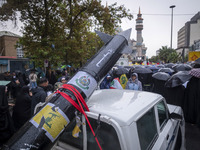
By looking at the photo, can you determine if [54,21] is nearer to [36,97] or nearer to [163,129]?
[36,97]

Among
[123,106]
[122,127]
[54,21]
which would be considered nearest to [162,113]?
[123,106]

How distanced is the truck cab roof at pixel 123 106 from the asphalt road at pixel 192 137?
273 centimetres

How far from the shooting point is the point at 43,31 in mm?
8656

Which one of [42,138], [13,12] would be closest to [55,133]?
[42,138]

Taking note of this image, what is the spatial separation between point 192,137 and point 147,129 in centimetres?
344

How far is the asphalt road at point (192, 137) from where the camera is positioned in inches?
153

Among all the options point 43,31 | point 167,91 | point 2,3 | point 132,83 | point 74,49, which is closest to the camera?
point 167,91

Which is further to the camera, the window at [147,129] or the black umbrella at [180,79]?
the black umbrella at [180,79]

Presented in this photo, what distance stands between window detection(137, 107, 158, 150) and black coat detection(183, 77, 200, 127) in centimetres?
323

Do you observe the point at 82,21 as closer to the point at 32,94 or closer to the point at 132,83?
the point at 132,83

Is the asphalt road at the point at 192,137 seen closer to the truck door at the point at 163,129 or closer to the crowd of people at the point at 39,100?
the crowd of people at the point at 39,100

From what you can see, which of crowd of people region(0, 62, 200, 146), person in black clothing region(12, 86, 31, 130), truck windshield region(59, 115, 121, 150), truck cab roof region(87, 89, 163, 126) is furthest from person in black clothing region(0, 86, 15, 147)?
truck cab roof region(87, 89, 163, 126)

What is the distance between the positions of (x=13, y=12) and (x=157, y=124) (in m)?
9.77

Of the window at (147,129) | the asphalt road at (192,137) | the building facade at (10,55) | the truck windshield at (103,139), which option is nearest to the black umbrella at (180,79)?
the asphalt road at (192,137)
